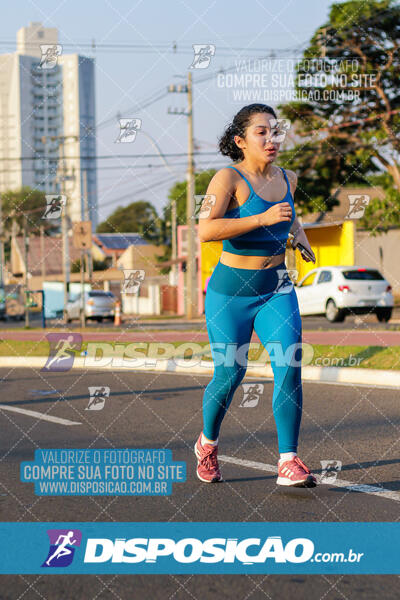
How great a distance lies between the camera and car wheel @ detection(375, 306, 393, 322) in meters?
22.8

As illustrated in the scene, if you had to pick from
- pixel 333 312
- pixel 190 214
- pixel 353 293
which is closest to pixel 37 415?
pixel 353 293

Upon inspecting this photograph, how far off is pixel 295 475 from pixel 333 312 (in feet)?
62.5

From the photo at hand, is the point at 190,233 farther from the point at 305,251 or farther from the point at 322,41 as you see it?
the point at 305,251

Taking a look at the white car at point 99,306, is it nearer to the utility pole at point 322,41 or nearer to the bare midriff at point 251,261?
the utility pole at point 322,41

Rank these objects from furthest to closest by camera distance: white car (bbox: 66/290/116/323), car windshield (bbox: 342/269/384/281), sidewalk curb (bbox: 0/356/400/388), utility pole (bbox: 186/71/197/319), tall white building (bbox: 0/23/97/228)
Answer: tall white building (bbox: 0/23/97/228), white car (bbox: 66/290/116/323), utility pole (bbox: 186/71/197/319), car windshield (bbox: 342/269/384/281), sidewalk curb (bbox: 0/356/400/388)

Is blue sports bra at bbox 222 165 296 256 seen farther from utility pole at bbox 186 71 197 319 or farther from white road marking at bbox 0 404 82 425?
utility pole at bbox 186 71 197 319

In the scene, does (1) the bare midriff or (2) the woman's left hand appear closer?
(1) the bare midriff

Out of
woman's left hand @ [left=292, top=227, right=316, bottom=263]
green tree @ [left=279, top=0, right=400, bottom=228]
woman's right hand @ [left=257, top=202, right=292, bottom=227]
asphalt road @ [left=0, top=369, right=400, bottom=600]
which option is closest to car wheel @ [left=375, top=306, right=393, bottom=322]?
green tree @ [left=279, top=0, right=400, bottom=228]

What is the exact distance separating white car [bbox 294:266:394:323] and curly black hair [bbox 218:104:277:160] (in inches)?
711

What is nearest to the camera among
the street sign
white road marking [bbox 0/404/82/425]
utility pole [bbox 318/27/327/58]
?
white road marking [bbox 0/404/82/425]

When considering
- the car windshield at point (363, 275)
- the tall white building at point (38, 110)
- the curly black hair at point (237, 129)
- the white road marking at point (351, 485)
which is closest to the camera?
the white road marking at point (351, 485)

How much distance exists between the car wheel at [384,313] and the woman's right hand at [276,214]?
18.6 m

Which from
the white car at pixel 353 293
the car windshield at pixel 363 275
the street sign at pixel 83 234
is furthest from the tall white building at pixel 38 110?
the car windshield at pixel 363 275

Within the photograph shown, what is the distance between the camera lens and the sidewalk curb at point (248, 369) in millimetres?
10070
